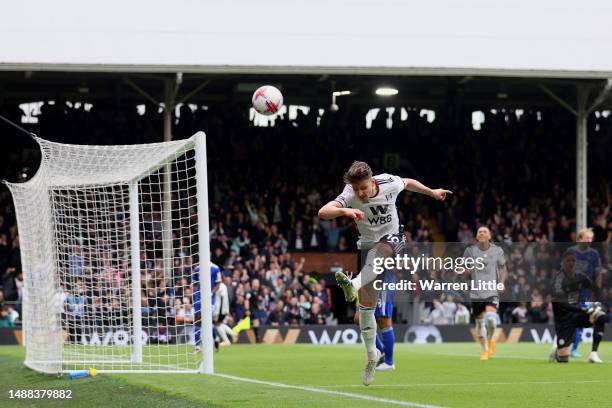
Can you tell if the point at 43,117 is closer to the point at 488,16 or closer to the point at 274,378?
the point at 488,16

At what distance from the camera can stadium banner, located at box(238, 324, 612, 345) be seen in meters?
28.1

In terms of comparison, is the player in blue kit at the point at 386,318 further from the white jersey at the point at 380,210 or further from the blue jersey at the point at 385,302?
the white jersey at the point at 380,210

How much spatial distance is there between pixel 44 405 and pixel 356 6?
22250mm

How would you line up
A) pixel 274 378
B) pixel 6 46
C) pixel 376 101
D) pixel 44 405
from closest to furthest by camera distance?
pixel 44 405
pixel 274 378
pixel 6 46
pixel 376 101

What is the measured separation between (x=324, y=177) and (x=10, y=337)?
1224cm

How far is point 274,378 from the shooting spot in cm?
1392

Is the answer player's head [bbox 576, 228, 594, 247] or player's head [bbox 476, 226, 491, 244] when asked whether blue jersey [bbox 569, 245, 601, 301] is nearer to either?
player's head [bbox 576, 228, 594, 247]

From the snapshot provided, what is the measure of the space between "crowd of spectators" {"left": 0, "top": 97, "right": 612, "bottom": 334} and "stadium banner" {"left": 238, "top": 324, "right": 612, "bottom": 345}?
65 centimetres

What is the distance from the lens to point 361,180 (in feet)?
36.7

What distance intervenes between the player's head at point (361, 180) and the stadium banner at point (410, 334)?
1688cm

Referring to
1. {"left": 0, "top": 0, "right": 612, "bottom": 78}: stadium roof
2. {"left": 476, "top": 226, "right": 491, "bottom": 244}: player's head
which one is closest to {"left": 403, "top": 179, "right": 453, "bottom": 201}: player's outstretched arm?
{"left": 476, "top": 226, "right": 491, "bottom": 244}: player's head

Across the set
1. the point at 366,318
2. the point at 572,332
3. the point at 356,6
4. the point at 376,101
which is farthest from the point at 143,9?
the point at 366,318

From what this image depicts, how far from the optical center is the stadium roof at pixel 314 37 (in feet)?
94.9

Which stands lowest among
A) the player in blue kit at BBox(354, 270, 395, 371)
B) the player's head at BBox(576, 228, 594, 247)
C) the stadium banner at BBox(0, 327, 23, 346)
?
the stadium banner at BBox(0, 327, 23, 346)
